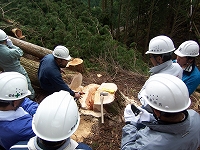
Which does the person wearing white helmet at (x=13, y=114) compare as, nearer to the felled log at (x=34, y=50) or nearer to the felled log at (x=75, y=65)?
the felled log at (x=75, y=65)

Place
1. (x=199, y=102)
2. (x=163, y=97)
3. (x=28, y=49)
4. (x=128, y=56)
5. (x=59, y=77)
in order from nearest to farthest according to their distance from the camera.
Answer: (x=163, y=97) → (x=59, y=77) → (x=199, y=102) → (x=28, y=49) → (x=128, y=56)

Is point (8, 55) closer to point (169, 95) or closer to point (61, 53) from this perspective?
point (61, 53)

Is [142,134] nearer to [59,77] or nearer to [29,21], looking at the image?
[59,77]

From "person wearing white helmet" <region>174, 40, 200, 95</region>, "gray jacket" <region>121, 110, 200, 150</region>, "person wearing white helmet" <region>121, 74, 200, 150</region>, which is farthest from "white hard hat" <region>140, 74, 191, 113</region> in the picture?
"person wearing white helmet" <region>174, 40, 200, 95</region>

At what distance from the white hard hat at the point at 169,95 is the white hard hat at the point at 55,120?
0.71 metres

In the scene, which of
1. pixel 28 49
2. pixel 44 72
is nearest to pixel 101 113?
pixel 44 72

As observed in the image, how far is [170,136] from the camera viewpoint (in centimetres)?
182

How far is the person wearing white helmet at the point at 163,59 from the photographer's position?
3113 mm

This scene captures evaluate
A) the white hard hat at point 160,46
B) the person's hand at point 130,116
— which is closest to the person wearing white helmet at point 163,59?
the white hard hat at point 160,46

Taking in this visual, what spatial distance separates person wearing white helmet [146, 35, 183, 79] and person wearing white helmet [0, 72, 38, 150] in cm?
181

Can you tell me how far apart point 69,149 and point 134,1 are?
11089 millimetres

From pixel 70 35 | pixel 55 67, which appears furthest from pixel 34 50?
pixel 55 67

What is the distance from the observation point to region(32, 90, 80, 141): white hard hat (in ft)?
5.51

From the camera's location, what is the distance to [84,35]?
7266 millimetres
